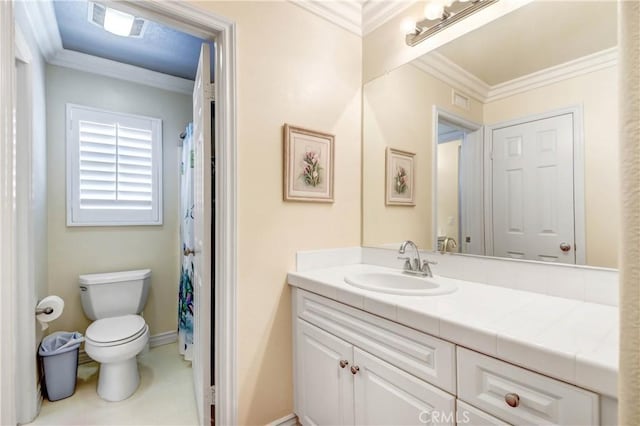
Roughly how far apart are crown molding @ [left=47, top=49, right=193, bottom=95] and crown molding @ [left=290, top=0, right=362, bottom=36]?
1.51 m

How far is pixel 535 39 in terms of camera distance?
1248 millimetres

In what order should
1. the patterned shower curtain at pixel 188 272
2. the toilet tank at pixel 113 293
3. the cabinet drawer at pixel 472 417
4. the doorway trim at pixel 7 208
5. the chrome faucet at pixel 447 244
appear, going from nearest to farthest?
the cabinet drawer at pixel 472 417
the doorway trim at pixel 7 208
the chrome faucet at pixel 447 244
the patterned shower curtain at pixel 188 272
the toilet tank at pixel 113 293

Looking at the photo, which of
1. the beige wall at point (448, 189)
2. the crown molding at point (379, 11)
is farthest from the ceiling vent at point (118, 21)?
the beige wall at point (448, 189)

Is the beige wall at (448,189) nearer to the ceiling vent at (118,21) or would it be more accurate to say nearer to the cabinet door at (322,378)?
the cabinet door at (322,378)

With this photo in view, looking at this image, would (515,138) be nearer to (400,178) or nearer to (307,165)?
(400,178)

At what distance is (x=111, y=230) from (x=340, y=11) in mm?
2313

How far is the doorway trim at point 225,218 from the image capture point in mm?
1396

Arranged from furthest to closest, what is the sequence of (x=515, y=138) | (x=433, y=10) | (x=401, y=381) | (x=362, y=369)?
1. (x=433, y=10)
2. (x=515, y=138)
3. (x=362, y=369)
4. (x=401, y=381)

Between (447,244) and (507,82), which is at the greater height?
(507,82)

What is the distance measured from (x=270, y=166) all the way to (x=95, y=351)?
60.4 inches

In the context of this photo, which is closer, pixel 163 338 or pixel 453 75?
pixel 453 75

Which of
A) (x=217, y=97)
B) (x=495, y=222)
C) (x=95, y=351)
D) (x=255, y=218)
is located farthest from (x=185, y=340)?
(x=495, y=222)

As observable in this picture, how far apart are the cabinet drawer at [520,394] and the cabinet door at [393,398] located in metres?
0.09

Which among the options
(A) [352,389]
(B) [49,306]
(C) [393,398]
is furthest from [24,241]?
(C) [393,398]
